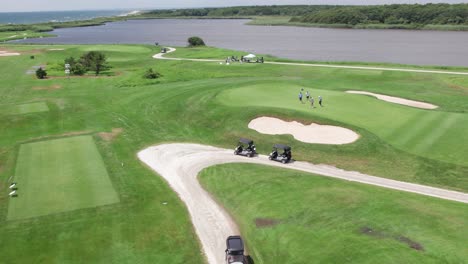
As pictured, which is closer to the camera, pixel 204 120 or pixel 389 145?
pixel 389 145

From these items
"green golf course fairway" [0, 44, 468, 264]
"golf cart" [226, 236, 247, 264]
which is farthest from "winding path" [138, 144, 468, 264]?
"golf cart" [226, 236, 247, 264]

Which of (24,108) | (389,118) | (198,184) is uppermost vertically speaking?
(389,118)

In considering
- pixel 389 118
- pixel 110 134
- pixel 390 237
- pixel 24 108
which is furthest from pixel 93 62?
pixel 390 237

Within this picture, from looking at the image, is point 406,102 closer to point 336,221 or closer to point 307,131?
point 307,131

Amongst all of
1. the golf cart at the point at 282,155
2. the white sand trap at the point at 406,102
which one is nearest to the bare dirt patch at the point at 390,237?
the golf cart at the point at 282,155

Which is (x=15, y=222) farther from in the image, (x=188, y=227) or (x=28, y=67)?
(x=28, y=67)

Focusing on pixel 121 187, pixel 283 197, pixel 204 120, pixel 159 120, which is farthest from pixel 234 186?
pixel 159 120
